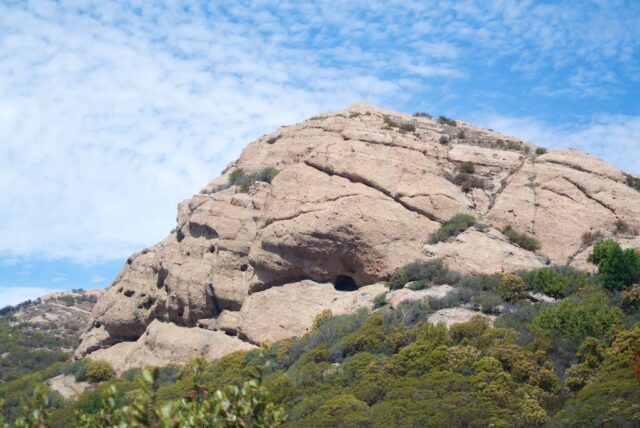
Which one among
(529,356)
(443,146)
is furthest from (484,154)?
(529,356)

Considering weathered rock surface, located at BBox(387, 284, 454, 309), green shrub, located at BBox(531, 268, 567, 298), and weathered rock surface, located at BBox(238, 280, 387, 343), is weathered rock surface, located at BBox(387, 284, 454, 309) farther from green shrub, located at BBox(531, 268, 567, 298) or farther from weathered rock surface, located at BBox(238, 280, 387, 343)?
green shrub, located at BBox(531, 268, 567, 298)

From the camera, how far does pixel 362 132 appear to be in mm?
45875

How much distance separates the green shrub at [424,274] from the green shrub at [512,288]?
97.3 inches

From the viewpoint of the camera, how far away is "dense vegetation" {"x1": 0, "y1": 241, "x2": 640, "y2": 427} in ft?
84.3

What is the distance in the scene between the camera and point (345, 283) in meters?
41.1

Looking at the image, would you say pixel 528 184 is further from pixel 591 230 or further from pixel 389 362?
pixel 389 362

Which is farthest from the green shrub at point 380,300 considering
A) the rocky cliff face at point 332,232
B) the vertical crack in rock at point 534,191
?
the vertical crack in rock at point 534,191

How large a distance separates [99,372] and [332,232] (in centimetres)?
1464

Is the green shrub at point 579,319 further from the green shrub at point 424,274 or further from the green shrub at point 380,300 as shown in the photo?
the green shrub at point 380,300

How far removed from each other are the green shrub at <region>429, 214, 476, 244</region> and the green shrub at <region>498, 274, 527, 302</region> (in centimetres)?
445

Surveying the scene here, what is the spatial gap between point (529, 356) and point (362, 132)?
19.9 m

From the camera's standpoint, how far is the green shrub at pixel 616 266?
→ 35284 millimetres

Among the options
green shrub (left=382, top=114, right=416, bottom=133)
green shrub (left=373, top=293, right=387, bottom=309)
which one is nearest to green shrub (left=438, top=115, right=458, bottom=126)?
green shrub (left=382, top=114, right=416, bottom=133)

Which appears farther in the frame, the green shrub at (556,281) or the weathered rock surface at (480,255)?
the weathered rock surface at (480,255)
